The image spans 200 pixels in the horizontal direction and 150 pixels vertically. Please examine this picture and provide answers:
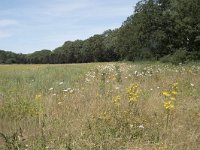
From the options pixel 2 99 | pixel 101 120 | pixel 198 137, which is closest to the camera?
pixel 198 137

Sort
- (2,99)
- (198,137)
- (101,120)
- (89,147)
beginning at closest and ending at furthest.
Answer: (89,147) → (198,137) → (101,120) → (2,99)

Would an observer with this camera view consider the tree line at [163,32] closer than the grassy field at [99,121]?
No

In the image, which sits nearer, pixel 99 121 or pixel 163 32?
pixel 99 121

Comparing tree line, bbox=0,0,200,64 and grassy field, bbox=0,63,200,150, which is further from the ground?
tree line, bbox=0,0,200,64

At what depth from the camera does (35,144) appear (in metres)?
5.64

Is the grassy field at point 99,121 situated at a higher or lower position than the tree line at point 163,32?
lower

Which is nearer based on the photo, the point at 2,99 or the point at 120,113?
the point at 120,113

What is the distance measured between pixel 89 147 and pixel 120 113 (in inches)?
59.8

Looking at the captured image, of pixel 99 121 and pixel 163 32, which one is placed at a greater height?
pixel 163 32

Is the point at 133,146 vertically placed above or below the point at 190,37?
below

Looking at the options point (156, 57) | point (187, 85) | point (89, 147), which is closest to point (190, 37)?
point (156, 57)

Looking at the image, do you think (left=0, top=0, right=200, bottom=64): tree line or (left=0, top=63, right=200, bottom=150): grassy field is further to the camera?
(left=0, top=0, right=200, bottom=64): tree line

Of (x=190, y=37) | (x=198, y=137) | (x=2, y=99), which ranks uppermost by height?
(x=190, y=37)

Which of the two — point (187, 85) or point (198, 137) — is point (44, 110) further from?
point (187, 85)
